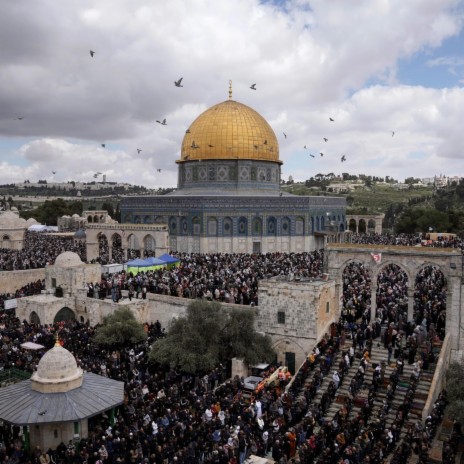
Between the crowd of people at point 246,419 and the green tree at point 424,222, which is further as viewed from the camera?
the green tree at point 424,222

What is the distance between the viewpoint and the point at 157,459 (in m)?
11.9

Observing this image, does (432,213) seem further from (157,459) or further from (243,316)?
(157,459)

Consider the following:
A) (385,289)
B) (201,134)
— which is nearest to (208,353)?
(385,289)

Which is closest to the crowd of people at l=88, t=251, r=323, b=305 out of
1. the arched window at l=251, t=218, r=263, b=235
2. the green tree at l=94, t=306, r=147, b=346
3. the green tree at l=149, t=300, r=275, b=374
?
the green tree at l=149, t=300, r=275, b=374

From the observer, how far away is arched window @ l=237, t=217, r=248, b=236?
35.9 metres

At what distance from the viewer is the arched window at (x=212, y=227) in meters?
35.5

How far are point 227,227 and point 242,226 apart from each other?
3.48ft

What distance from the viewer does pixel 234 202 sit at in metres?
35.7

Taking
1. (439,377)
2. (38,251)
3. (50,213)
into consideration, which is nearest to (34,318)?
(38,251)

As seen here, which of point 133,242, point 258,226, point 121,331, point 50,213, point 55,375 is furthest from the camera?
point 50,213

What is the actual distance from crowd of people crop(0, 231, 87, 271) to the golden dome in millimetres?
10988

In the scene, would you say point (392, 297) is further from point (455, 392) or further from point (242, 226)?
point (242, 226)

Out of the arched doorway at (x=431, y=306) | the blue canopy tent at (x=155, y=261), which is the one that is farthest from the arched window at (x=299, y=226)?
the arched doorway at (x=431, y=306)

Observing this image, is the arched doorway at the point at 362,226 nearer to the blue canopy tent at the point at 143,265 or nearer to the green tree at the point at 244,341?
the blue canopy tent at the point at 143,265
